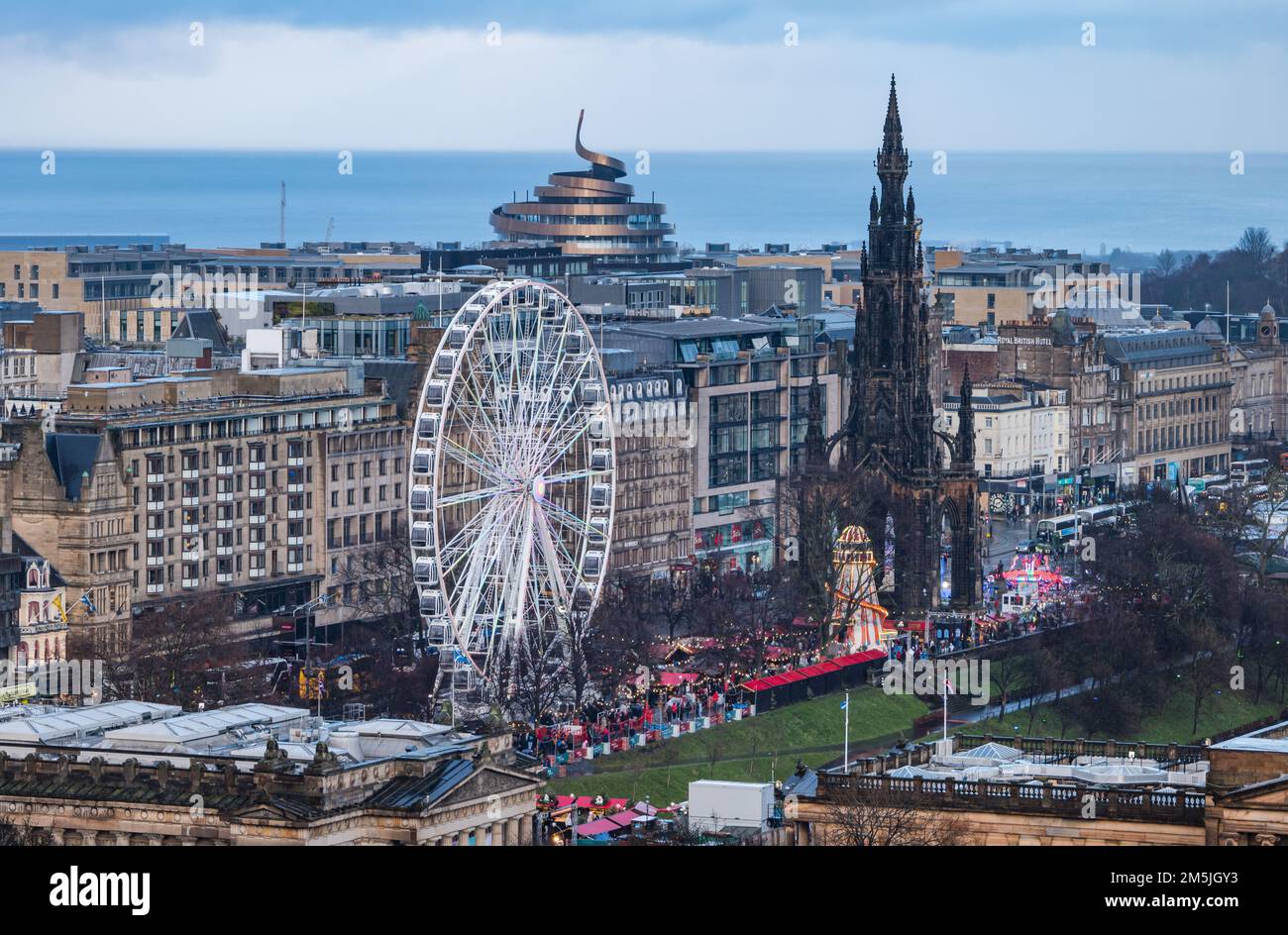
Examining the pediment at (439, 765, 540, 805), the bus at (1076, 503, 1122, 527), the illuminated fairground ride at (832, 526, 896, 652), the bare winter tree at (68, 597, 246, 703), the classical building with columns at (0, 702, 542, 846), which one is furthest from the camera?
the bus at (1076, 503, 1122, 527)

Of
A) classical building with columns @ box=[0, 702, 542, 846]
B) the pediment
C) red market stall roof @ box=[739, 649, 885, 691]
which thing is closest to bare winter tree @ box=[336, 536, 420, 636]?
red market stall roof @ box=[739, 649, 885, 691]

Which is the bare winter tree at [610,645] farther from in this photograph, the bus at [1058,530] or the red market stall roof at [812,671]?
the bus at [1058,530]

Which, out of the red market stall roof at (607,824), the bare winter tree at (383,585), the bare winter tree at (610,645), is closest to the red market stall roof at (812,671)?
the bare winter tree at (610,645)

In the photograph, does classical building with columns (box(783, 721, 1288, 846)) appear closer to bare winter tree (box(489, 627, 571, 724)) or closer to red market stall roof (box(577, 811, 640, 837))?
red market stall roof (box(577, 811, 640, 837))

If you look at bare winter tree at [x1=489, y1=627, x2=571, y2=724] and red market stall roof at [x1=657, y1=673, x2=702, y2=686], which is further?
red market stall roof at [x1=657, y1=673, x2=702, y2=686]

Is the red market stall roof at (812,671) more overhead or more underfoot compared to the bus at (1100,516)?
more underfoot

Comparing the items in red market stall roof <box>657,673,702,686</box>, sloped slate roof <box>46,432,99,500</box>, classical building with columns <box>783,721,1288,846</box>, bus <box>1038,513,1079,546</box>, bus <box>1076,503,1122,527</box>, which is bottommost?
red market stall roof <box>657,673,702,686</box>

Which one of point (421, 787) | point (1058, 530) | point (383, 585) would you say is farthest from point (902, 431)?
point (421, 787)

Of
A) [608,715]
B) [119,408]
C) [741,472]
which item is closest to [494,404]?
[608,715]
